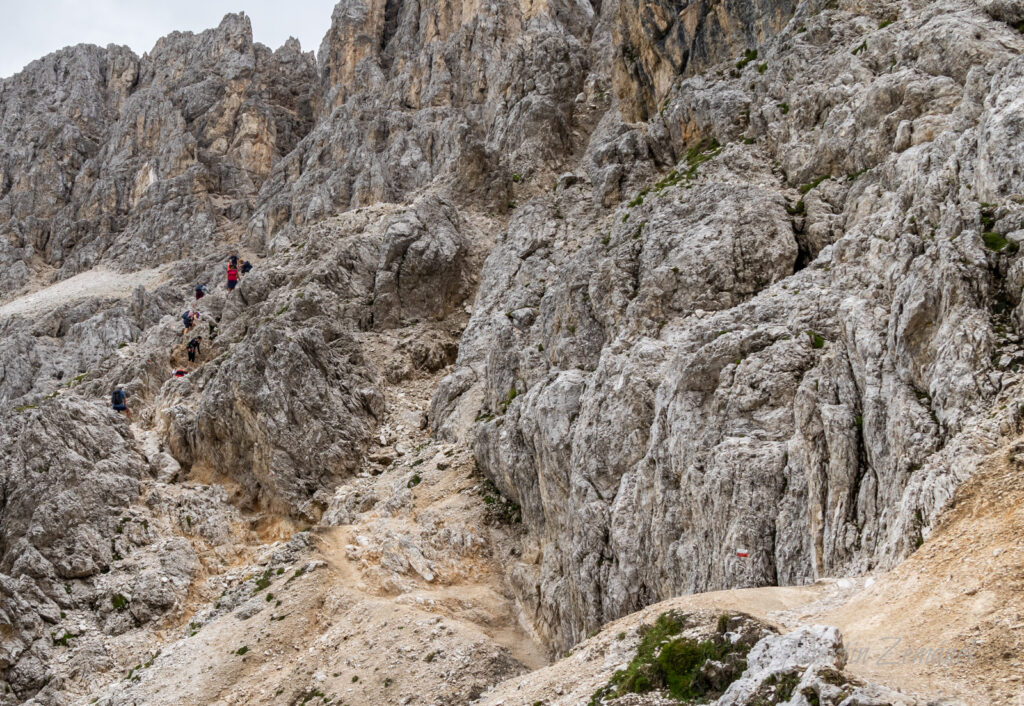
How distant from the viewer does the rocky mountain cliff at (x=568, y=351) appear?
20.5 metres

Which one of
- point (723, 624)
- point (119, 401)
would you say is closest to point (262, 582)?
point (119, 401)

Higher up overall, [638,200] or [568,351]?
[638,200]

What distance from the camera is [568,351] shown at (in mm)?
35188

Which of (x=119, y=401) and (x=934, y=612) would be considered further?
(x=119, y=401)

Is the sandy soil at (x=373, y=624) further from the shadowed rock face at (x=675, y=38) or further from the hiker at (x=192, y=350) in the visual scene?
the shadowed rock face at (x=675, y=38)

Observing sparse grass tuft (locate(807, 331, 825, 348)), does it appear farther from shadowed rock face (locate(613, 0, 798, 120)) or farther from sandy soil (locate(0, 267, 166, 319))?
sandy soil (locate(0, 267, 166, 319))

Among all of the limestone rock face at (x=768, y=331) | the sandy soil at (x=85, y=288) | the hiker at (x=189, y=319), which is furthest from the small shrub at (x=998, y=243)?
the sandy soil at (x=85, y=288)

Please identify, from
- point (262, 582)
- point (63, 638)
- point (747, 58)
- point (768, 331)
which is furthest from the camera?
point (747, 58)

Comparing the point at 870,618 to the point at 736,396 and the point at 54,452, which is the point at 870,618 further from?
the point at 54,452

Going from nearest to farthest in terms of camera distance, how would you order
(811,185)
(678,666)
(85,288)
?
(678,666) → (811,185) → (85,288)

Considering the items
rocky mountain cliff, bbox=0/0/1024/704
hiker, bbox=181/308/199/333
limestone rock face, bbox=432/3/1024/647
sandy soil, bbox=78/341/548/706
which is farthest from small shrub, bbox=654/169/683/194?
hiker, bbox=181/308/199/333

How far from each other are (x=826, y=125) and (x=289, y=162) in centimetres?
5831

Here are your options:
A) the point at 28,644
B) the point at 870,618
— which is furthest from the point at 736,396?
the point at 28,644

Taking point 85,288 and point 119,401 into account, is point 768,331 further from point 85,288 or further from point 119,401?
point 85,288
